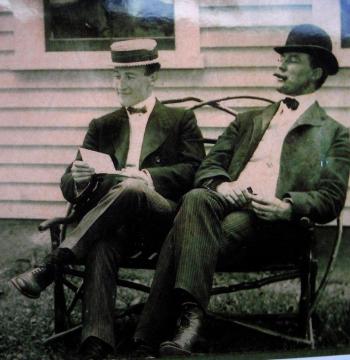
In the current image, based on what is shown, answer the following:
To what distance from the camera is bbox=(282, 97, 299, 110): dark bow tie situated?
312 cm

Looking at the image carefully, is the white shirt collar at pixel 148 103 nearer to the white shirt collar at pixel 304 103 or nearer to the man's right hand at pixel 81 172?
the man's right hand at pixel 81 172

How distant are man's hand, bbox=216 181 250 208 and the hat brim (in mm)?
718

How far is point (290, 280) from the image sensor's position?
309cm

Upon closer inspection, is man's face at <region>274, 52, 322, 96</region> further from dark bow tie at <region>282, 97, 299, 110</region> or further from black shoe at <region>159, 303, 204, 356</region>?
black shoe at <region>159, 303, 204, 356</region>

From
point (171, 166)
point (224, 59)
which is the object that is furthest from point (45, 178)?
point (224, 59)

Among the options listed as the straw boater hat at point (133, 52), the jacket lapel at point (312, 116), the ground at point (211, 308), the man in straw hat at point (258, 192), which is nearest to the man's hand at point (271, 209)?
the man in straw hat at point (258, 192)

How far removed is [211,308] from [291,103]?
1.09 metres

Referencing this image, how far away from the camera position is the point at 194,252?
9.20ft

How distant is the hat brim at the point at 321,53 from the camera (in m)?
3.09

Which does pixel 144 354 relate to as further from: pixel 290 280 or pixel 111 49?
pixel 111 49

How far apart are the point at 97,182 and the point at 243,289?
2.84 feet

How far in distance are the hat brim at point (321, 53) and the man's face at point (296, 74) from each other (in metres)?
0.02

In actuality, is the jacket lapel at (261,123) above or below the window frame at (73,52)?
below

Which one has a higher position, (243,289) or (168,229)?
(168,229)
